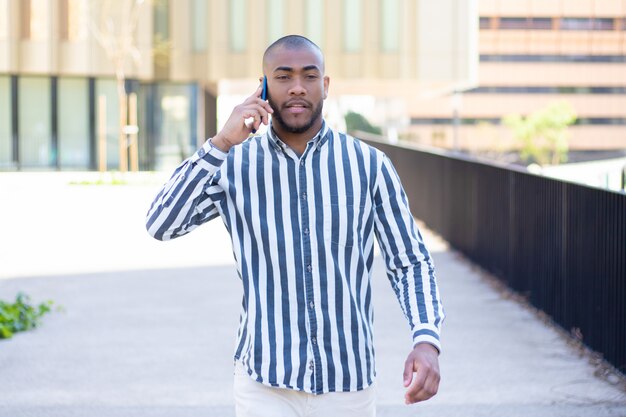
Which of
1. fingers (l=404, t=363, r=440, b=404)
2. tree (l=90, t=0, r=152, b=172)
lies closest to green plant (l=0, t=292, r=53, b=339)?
fingers (l=404, t=363, r=440, b=404)

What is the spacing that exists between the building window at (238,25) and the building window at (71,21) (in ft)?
21.5

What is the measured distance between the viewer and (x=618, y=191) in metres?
8.49

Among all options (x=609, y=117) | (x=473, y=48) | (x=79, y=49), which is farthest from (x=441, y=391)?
(x=609, y=117)

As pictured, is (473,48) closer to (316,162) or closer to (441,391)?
(441,391)

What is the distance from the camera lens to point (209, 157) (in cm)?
331

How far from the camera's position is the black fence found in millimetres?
8461

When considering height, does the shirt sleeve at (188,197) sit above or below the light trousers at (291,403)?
above

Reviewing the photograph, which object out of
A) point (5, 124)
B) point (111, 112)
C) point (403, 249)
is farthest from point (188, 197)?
point (111, 112)

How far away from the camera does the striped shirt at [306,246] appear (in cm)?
336

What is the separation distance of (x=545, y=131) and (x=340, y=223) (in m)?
143

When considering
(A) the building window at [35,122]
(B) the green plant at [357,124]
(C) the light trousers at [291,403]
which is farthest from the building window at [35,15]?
(B) the green plant at [357,124]

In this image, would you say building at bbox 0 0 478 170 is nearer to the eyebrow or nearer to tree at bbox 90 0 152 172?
tree at bbox 90 0 152 172

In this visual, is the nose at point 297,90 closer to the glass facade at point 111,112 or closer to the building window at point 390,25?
the glass facade at point 111,112

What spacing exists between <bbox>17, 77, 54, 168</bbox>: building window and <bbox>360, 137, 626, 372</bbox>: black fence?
31.7 m
